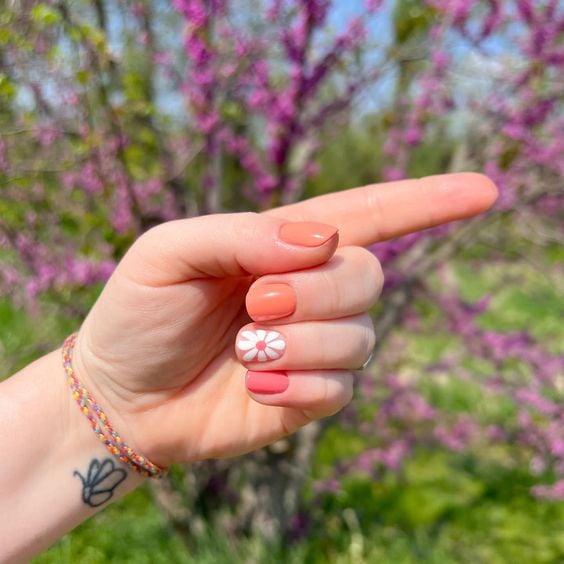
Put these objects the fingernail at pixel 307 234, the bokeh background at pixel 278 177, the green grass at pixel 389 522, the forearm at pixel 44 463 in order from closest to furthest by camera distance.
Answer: the fingernail at pixel 307 234 → the forearm at pixel 44 463 → the bokeh background at pixel 278 177 → the green grass at pixel 389 522

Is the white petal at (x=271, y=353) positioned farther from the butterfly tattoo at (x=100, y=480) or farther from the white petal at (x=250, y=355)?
the butterfly tattoo at (x=100, y=480)

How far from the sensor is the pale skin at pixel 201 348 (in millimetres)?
1147

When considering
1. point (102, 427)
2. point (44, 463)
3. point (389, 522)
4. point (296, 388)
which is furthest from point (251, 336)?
point (389, 522)

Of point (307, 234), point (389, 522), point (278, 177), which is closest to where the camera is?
point (307, 234)

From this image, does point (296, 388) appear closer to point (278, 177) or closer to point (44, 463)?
point (44, 463)

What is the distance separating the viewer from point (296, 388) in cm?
116

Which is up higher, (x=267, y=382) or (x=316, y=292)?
(x=316, y=292)

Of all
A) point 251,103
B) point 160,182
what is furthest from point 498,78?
point 160,182

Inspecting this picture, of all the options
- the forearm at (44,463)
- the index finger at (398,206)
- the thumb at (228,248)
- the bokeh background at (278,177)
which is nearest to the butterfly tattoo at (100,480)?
the forearm at (44,463)

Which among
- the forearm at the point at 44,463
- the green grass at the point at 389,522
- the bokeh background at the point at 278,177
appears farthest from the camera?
the green grass at the point at 389,522

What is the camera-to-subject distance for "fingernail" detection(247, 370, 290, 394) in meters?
1.16

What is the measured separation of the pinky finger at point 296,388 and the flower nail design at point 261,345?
4cm

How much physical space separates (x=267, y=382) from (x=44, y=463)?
2.08ft

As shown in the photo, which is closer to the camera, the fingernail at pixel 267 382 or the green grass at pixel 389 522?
the fingernail at pixel 267 382
